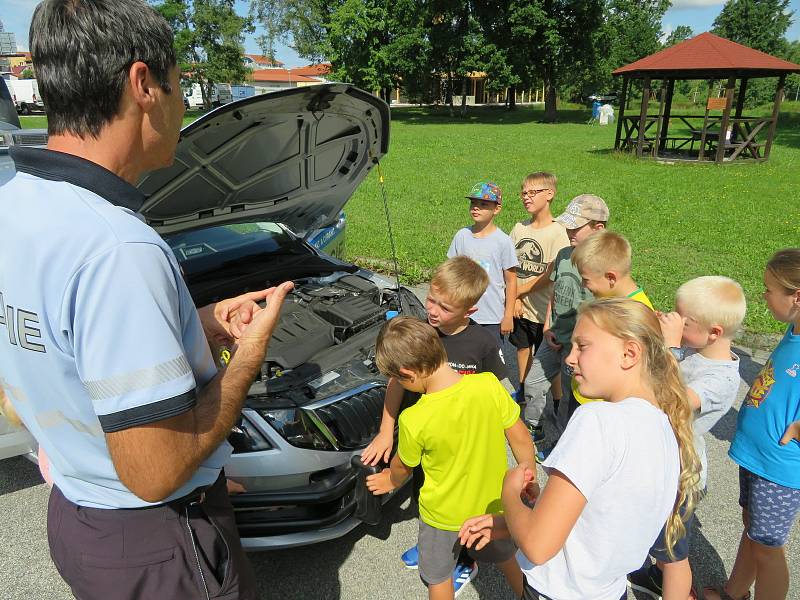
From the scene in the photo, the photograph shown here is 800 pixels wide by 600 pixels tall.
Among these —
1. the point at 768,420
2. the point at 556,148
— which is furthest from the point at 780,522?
the point at 556,148

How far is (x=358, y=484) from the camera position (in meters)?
2.20

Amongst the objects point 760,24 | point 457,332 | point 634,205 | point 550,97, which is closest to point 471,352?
point 457,332

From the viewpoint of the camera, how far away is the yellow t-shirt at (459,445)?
183 cm

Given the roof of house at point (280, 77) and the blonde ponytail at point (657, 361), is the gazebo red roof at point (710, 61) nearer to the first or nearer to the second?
the blonde ponytail at point (657, 361)

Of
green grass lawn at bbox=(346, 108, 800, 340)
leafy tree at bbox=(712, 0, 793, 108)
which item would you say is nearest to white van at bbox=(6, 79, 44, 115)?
green grass lawn at bbox=(346, 108, 800, 340)

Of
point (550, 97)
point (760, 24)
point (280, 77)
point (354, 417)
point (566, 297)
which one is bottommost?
point (354, 417)

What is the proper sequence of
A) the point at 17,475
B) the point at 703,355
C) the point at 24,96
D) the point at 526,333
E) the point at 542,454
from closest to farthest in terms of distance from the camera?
the point at 703,355 → the point at 17,475 → the point at 542,454 → the point at 526,333 → the point at 24,96

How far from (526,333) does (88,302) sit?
3.19 meters

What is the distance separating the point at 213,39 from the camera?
4803 cm

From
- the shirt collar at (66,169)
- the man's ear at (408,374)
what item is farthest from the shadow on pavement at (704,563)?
the shirt collar at (66,169)

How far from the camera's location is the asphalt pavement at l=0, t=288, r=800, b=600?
232 cm

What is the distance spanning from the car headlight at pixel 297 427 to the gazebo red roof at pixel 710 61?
1596 cm

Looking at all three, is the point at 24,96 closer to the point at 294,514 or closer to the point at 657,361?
the point at 294,514

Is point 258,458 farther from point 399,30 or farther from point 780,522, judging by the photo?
point 399,30
